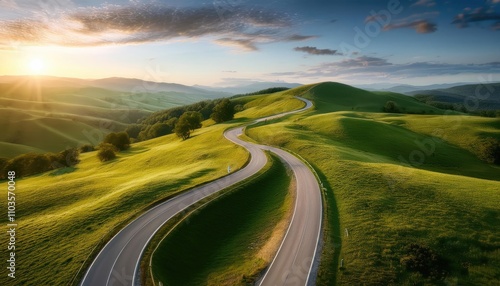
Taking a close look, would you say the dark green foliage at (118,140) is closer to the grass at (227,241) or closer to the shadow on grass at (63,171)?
the shadow on grass at (63,171)

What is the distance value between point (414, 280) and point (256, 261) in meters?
13.7

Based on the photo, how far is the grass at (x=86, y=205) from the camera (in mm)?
29219

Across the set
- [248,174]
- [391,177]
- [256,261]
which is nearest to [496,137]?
[391,177]

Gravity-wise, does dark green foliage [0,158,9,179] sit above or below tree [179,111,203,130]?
below

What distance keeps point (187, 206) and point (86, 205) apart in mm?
18726

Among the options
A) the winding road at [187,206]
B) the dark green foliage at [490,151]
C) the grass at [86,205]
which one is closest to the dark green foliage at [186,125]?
the grass at [86,205]

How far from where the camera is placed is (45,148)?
15612cm

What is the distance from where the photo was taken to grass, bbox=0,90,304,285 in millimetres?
29219

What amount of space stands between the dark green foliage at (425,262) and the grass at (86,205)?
3113 cm

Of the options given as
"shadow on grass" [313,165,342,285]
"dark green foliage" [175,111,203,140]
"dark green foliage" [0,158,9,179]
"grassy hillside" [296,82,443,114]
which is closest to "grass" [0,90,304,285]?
"dark green foliage" [0,158,9,179]

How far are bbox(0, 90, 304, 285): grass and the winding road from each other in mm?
1947

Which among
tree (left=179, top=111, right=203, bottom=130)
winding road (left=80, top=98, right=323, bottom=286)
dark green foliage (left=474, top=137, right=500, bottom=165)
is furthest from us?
tree (left=179, top=111, right=203, bottom=130)

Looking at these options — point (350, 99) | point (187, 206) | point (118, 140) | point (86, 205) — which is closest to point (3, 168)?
point (118, 140)

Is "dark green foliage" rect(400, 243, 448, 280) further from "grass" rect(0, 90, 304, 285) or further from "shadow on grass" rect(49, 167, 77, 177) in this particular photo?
"shadow on grass" rect(49, 167, 77, 177)
